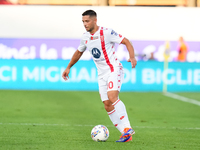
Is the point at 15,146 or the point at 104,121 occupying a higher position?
the point at 15,146

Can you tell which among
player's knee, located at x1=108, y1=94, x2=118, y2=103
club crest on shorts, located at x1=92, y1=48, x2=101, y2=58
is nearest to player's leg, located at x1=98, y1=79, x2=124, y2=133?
player's knee, located at x1=108, y1=94, x2=118, y2=103

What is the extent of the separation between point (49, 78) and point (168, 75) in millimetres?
4582

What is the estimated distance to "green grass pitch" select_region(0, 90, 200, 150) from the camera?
6430 millimetres

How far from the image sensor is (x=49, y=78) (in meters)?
17.9

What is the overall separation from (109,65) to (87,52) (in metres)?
14.8

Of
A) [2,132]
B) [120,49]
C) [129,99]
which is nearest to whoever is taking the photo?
[2,132]

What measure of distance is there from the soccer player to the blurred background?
1044 cm

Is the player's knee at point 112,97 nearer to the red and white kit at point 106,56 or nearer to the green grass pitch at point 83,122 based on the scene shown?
the red and white kit at point 106,56

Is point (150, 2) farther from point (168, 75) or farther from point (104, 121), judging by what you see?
point (104, 121)

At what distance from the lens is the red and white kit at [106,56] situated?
21.8 feet

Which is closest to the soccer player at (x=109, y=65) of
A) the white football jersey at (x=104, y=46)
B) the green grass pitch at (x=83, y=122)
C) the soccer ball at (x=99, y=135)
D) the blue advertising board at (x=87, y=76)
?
the white football jersey at (x=104, y=46)

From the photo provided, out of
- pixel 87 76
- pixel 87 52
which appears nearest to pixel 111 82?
pixel 87 76

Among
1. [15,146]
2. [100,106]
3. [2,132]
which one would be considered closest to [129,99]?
[100,106]

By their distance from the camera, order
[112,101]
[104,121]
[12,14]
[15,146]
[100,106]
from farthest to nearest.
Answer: [12,14], [100,106], [104,121], [112,101], [15,146]
